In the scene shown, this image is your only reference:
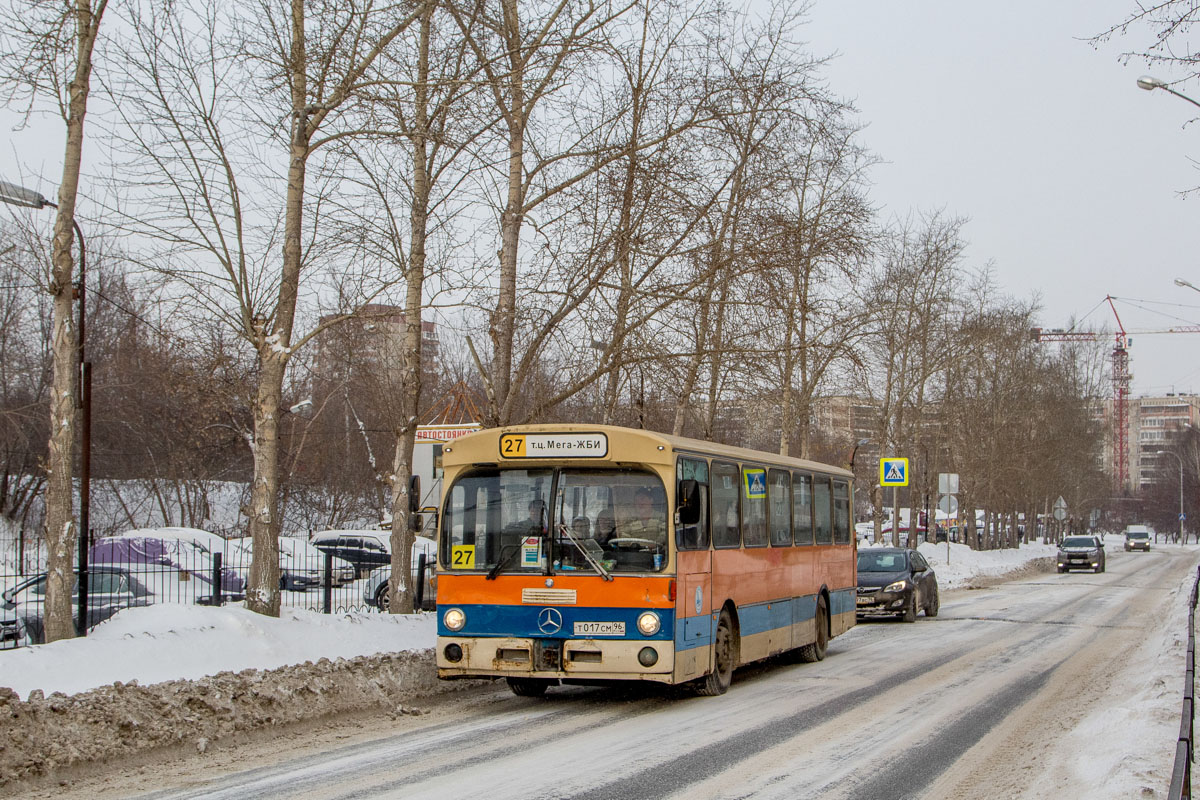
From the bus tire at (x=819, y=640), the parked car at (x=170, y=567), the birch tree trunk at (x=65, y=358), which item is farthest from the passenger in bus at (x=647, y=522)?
the parked car at (x=170, y=567)

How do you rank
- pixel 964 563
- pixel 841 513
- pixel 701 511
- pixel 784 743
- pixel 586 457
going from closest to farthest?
pixel 784 743, pixel 586 457, pixel 701 511, pixel 841 513, pixel 964 563

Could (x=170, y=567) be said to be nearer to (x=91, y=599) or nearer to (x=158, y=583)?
(x=158, y=583)

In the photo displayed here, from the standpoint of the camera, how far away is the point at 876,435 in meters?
47.5

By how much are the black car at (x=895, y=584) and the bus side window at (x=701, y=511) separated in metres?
12.6

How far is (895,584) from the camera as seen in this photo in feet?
79.7

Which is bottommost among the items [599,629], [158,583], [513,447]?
[158,583]

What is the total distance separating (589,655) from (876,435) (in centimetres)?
3746

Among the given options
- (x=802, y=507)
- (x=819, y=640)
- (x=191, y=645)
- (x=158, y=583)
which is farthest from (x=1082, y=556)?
(x=191, y=645)

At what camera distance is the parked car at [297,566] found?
88.2ft

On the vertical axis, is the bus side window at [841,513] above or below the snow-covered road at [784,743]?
above

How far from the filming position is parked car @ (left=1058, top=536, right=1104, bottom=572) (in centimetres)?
5216

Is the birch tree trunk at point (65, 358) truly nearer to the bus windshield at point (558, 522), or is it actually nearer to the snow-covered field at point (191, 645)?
the snow-covered field at point (191, 645)

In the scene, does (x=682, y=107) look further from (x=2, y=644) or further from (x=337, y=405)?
(x=337, y=405)

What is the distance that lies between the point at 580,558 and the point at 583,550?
0.09m
